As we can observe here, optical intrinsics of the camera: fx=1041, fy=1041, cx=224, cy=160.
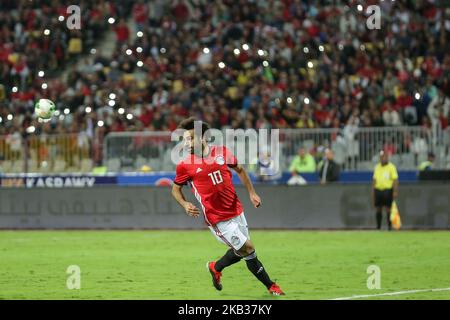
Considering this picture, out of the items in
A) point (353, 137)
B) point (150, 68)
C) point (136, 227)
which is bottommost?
point (136, 227)

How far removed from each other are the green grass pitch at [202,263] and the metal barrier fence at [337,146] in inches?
111

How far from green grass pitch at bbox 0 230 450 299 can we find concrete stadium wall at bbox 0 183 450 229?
3.10ft

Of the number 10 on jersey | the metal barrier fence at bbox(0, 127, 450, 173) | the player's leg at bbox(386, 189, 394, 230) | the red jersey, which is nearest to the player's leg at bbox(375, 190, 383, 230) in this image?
the player's leg at bbox(386, 189, 394, 230)

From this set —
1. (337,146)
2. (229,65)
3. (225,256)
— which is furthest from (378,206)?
(225,256)

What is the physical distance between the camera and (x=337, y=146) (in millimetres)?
28594

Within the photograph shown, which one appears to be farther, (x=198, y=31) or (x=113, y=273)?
(x=198, y=31)

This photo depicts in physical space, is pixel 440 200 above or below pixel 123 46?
below

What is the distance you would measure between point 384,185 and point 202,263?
8918mm

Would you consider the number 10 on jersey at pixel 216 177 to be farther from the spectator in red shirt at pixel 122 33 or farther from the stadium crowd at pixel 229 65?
the spectator in red shirt at pixel 122 33

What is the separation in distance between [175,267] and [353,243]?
6173 mm

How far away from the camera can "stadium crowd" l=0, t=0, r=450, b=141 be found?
3047cm
